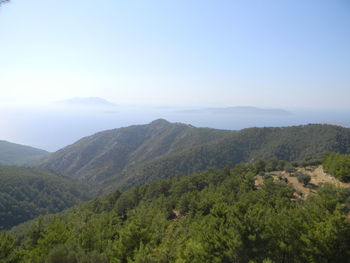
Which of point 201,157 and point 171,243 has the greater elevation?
point 171,243

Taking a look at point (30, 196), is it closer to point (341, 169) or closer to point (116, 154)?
point (116, 154)

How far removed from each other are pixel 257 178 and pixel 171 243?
2634cm

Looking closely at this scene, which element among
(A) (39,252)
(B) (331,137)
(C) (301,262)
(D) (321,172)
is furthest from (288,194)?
(B) (331,137)

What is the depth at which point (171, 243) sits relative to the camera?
44.3 feet

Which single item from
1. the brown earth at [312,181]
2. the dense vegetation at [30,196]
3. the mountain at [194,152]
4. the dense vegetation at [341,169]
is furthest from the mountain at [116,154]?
the dense vegetation at [341,169]

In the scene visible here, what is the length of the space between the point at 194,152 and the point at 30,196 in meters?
86.4

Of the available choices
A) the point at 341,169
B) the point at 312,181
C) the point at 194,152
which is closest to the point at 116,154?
the point at 194,152

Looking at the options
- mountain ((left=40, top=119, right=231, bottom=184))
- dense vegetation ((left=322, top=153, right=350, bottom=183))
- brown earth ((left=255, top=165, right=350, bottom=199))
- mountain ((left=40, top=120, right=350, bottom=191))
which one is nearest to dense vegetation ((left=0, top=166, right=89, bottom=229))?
mountain ((left=40, top=120, right=350, bottom=191))

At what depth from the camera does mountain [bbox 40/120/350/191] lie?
102m

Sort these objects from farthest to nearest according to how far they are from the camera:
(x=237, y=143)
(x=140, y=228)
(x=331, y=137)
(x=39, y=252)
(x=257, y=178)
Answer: (x=237, y=143) → (x=331, y=137) → (x=257, y=178) → (x=140, y=228) → (x=39, y=252)

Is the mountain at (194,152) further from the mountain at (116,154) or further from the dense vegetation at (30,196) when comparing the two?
Answer: the dense vegetation at (30,196)

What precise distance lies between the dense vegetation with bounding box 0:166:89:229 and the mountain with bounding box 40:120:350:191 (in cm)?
2279

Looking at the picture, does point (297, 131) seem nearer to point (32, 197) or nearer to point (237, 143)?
point (237, 143)

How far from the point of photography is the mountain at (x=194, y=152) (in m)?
102
